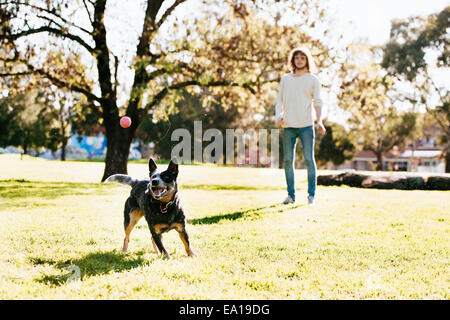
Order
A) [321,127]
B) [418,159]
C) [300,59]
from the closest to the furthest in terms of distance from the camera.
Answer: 1. [321,127]
2. [300,59]
3. [418,159]

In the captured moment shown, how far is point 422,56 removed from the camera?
31.9 meters

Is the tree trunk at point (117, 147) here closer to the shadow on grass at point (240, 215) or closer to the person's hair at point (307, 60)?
the shadow on grass at point (240, 215)

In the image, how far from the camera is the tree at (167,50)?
40.3ft

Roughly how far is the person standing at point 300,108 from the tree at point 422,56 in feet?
92.5

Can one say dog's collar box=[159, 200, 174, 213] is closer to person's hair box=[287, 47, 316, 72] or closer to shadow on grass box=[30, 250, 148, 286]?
shadow on grass box=[30, 250, 148, 286]

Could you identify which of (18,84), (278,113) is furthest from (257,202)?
(18,84)

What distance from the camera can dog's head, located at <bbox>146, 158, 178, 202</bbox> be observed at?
3.40m

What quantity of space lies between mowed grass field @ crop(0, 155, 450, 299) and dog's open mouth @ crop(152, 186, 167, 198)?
54 centimetres

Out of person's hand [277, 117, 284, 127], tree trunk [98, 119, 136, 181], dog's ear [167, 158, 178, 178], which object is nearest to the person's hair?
person's hand [277, 117, 284, 127]

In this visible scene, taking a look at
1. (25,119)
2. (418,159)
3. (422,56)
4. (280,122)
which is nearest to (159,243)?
(280,122)

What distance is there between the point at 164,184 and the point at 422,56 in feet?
108

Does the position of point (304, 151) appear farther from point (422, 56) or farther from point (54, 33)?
point (422, 56)

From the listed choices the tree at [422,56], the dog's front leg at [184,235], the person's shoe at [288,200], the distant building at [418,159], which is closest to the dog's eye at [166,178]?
the dog's front leg at [184,235]
